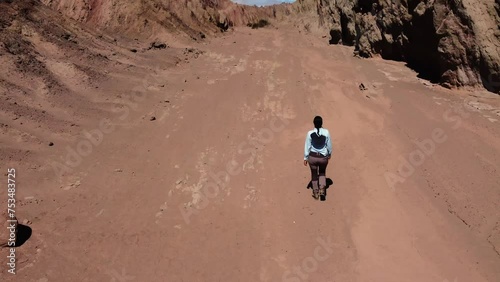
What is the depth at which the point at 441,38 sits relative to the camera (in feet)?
33.9

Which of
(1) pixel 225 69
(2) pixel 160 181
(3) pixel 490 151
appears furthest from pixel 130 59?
(3) pixel 490 151

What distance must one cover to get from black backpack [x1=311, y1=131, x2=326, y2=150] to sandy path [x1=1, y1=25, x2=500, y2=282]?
83 centimetres

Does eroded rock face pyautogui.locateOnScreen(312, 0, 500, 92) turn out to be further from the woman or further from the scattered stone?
the scattered stone

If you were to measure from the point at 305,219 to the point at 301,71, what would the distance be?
7.35 metres

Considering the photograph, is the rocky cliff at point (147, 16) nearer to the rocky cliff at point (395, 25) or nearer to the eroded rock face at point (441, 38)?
the rocky cliff at point (395, 25)

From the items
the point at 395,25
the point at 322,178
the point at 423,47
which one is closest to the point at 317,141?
the point at 322,178

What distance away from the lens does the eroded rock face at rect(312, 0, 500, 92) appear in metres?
9.35

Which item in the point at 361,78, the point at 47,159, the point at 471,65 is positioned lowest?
the point at 47,159

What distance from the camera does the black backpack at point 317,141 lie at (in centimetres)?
606

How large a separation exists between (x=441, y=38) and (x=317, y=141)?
20.9 feet

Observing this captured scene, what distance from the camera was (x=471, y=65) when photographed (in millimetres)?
9594

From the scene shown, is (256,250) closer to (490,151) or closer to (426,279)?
(426,279)

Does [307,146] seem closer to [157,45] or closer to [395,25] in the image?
[395,25]

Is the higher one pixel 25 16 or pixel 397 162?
pixel 25 16
